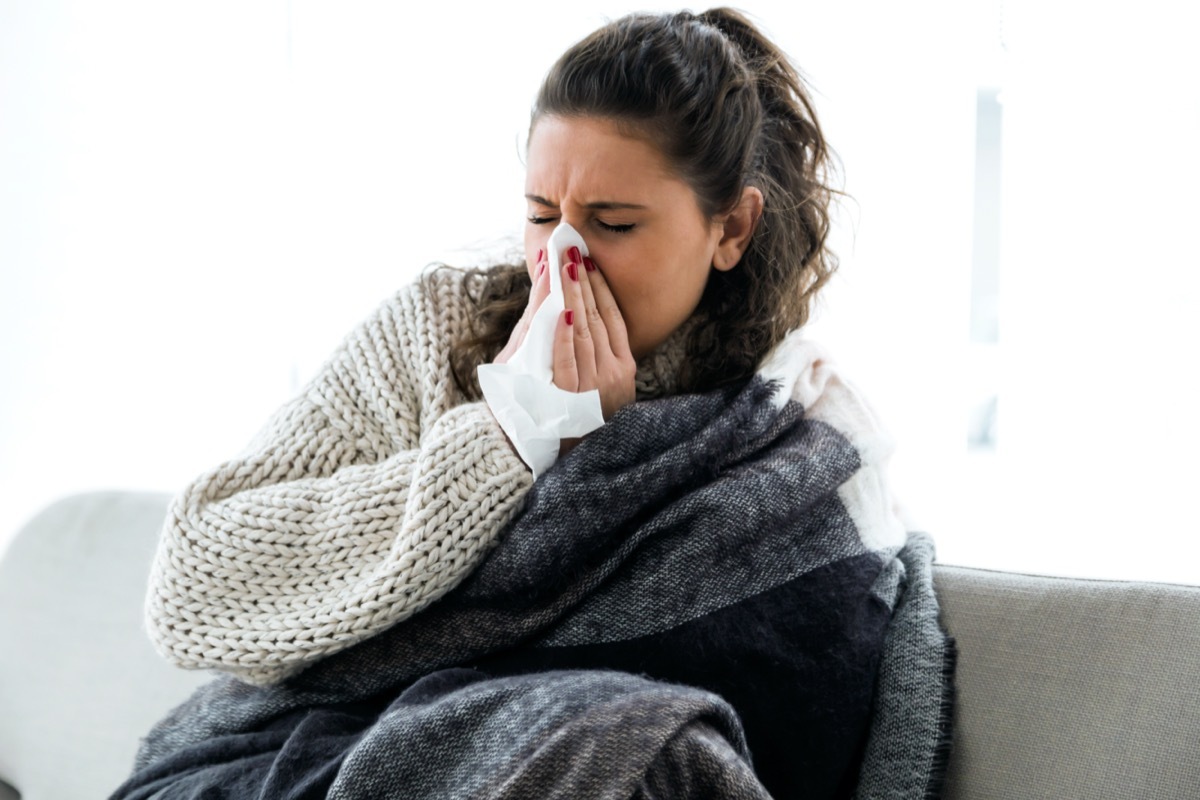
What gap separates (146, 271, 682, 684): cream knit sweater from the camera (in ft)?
3.30

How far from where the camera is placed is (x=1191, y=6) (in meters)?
1.49

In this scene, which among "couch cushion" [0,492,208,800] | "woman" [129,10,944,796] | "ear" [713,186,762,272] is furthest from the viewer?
"couch cushion" [0,492,208,800]

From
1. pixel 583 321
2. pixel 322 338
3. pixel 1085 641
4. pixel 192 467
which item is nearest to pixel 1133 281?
pixel 1085 641

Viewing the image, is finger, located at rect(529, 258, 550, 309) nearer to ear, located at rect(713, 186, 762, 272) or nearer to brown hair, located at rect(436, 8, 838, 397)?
brown hair, located at rect(436, 8, 838, 397)

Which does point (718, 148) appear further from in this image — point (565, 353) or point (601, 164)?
point (565, 353)

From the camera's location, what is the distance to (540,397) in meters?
1.08

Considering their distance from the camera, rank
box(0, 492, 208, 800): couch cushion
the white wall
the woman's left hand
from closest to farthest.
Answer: the woman's left hand < box(0, 492, 208, 800): couch cushion < the white wall

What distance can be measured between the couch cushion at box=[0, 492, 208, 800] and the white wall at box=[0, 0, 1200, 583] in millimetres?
628

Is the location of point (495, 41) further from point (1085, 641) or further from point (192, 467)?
point (1085, 641)

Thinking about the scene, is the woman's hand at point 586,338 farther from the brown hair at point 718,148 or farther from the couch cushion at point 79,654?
the couch cushion at point 79,654

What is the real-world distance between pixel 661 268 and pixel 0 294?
1525 millimetres

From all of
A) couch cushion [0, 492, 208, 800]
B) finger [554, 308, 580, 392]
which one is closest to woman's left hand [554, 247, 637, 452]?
finger [554, 308, 580, 392]

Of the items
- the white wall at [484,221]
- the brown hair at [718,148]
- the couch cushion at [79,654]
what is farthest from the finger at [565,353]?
the couch cushion at [79,654]

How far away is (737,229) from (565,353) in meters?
0.29
